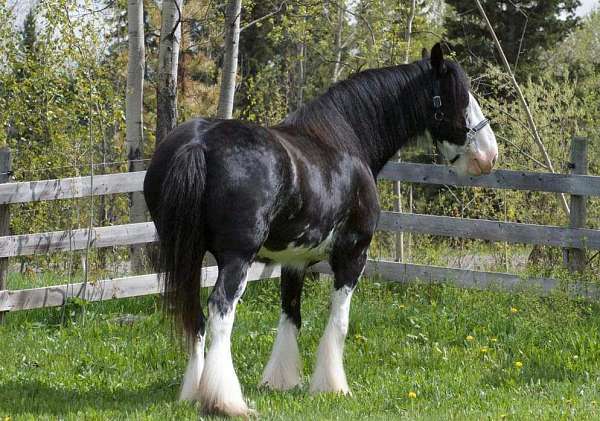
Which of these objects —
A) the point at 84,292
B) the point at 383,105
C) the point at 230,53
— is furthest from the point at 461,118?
the point at 230,53

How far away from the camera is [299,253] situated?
17.7 feet

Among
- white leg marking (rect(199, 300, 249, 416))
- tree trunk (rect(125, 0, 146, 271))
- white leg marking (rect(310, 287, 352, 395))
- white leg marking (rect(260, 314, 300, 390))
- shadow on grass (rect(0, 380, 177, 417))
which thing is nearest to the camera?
white leg marking (rect(199, 300, 249, 416))

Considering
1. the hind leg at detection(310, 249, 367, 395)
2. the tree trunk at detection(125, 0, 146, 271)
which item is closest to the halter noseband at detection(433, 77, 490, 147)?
the hind leg at detection(310, 249, 367, 395)

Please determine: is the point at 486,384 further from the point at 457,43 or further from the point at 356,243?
the point at 457,43

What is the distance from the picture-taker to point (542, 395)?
5.28 m

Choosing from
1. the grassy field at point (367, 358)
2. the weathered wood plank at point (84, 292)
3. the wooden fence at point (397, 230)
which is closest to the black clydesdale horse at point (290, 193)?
the grassy field at point (367, 358)

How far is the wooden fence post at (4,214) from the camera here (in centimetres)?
714

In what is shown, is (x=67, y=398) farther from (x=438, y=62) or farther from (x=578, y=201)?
(x=578, y=201)

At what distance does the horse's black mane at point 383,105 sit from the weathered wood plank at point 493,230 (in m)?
2.15

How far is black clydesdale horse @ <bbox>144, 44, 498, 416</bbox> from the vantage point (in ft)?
15.3

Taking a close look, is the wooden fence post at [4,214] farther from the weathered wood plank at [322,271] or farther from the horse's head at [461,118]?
the horse's head at [461,118]

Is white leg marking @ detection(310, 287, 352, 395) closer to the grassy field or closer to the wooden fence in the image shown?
the grassy field

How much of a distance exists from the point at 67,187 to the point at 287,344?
2685 millimetres

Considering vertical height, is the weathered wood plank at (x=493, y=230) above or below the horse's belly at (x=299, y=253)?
below
